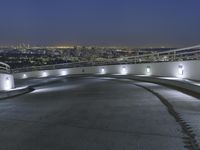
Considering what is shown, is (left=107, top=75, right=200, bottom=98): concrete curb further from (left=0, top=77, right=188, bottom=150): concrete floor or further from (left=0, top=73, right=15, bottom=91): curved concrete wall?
(left=0, top=73, right=15, bottom=91): curved concrete wall

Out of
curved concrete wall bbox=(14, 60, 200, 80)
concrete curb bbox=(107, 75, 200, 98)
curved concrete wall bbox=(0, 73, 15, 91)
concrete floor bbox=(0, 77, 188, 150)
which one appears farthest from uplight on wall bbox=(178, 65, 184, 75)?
curved concrete wall bbox=(0, 73, 15, 91)

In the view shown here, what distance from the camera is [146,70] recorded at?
31750 mm

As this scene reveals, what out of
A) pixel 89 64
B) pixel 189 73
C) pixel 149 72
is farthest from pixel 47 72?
pixel 189 73

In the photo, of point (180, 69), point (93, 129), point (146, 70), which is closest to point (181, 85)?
point (180, 69)

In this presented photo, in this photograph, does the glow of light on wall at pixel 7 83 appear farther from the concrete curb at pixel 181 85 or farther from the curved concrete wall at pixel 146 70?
the curved concrete wall at pixel 146 70

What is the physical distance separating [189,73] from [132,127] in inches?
543

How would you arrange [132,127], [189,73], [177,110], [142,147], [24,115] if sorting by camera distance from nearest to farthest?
[142,147] → [132,127] → [177,110] → [24,115] → [189,73]

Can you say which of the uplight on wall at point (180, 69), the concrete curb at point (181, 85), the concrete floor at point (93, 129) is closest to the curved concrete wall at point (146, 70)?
the uplight on wall at point (180, 69)

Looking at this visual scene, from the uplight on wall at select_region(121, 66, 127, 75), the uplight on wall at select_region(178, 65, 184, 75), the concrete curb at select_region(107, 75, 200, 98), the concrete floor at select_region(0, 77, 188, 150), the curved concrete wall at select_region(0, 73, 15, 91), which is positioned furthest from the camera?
the uplight on wall at select_region(121, 66, 127, 75)

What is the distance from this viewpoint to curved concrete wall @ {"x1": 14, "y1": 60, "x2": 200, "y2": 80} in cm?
A: 2190

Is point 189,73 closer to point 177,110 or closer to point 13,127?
point 177,110

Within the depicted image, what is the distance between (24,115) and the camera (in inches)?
484

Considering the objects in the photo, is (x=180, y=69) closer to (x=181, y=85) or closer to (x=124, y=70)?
(x=181, y=85)

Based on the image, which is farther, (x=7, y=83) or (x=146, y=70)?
(x=146, y=70)
